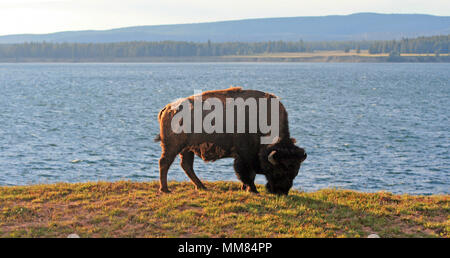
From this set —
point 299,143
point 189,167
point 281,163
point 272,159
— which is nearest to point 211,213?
point 272,159

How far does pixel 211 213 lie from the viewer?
997cm

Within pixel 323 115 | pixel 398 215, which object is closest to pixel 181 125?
pixel 398 215

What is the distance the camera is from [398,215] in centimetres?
1030

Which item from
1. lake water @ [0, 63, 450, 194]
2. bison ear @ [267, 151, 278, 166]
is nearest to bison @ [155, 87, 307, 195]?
bison ear @ [267, 151, 278, 166]

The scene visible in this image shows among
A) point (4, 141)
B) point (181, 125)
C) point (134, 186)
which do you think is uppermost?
point (181, 125)

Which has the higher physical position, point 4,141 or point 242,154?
point 242,154

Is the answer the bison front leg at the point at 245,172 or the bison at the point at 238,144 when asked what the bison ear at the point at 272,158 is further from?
the bison front leg at the point at 245,172

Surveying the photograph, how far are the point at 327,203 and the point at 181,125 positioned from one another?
4171 millimetres

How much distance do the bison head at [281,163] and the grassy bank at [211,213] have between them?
0.38m

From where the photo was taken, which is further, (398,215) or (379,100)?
(379,100)

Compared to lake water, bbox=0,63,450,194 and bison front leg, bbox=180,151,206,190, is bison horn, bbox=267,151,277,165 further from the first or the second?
lake water, bbox=0,63,450,194

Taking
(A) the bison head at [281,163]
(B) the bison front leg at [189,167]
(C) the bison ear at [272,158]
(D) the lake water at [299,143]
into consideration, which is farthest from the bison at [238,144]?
(D) the lake water at [299,143]
